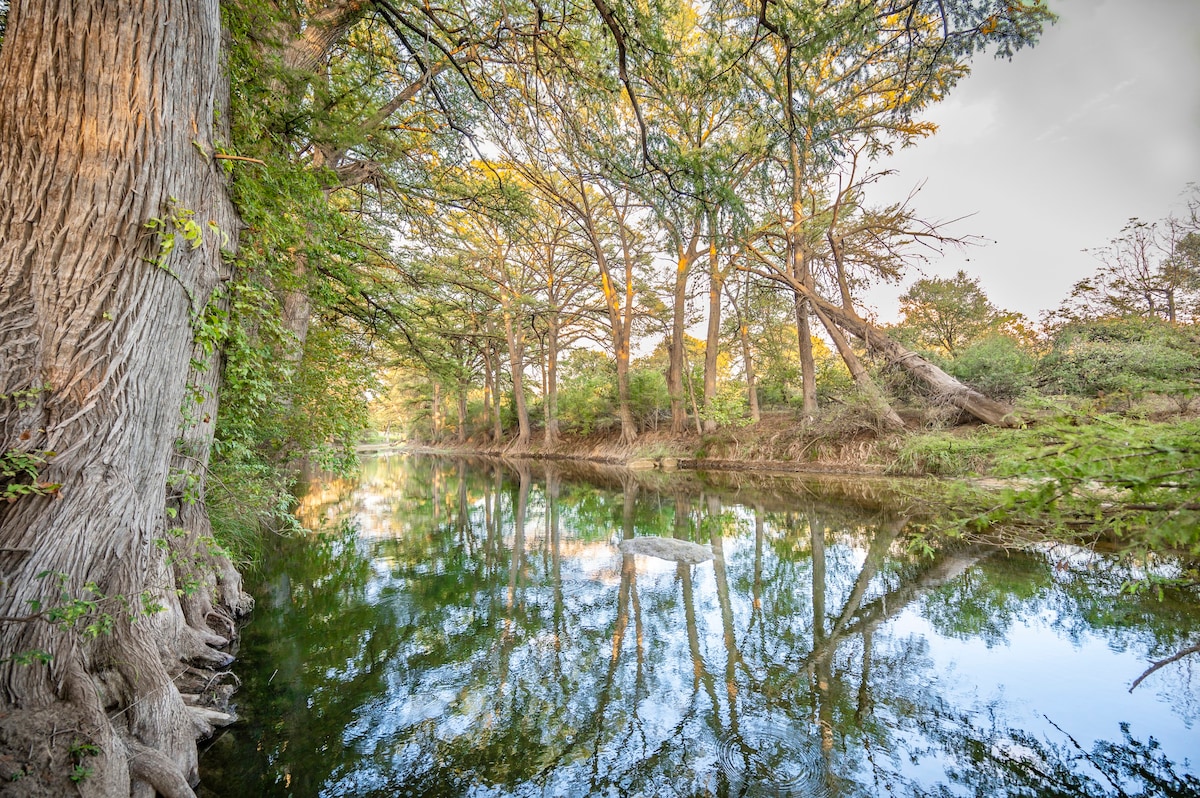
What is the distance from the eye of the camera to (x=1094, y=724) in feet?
8.33

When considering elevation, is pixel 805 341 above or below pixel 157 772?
above

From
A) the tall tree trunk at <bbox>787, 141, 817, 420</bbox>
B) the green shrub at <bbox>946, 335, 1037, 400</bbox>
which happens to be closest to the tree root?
the tall tree trunk at <bbox>787, 141, 817, 420</bbox>

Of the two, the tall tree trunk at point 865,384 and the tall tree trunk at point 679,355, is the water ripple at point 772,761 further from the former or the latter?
the tall tree trunk at point 679,355

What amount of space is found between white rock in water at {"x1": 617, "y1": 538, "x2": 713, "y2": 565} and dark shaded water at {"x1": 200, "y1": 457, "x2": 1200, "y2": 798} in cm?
16

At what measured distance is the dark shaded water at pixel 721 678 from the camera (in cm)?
228

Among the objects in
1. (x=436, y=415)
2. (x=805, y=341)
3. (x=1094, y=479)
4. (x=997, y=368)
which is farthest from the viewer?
(x=436, y=415)

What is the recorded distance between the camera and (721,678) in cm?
315

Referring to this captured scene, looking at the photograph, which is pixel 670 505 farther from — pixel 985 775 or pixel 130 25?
pixel 130 25

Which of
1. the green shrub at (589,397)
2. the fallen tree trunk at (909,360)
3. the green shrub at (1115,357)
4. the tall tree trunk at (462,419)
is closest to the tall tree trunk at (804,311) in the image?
the fallen tree trunk at (909,360)

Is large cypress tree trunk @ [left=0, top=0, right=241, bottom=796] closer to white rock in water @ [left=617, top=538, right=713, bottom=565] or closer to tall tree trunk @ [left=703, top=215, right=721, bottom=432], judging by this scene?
white rock in water @ [left=617, top=538, right=713, bottom=565]

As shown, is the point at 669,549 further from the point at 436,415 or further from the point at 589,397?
the point at 436,415

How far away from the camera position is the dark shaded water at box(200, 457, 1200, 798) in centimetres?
228

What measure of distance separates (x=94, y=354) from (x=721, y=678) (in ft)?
12.9

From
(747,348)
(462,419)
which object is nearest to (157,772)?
(747,348)
